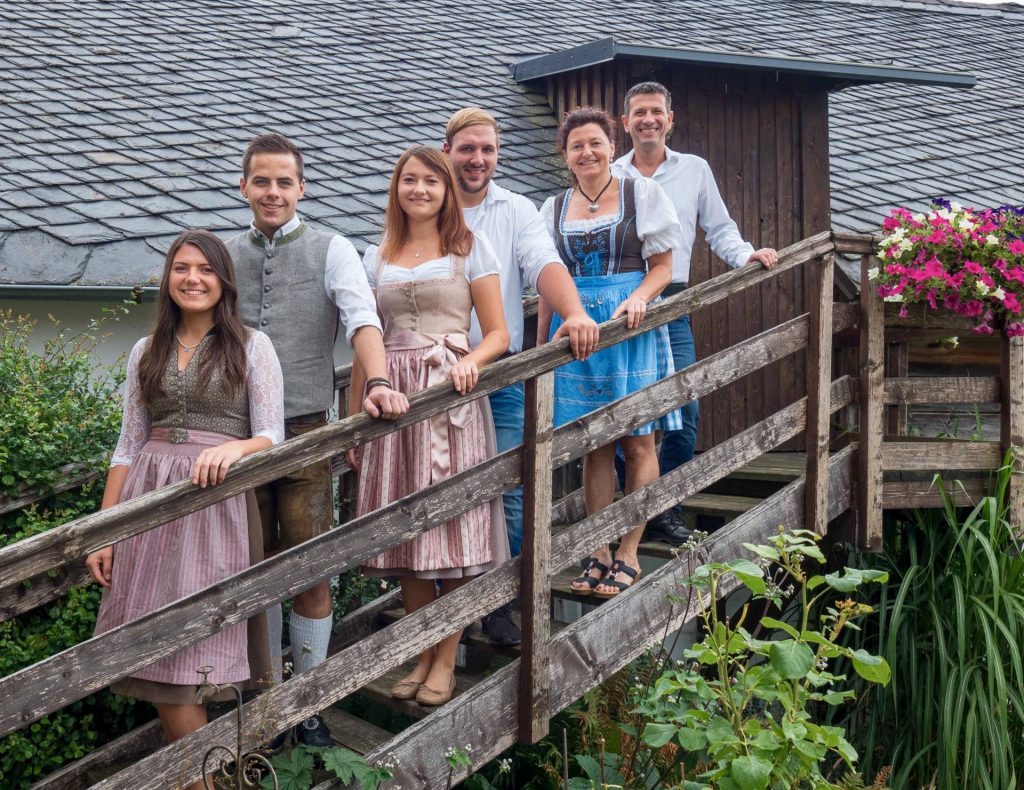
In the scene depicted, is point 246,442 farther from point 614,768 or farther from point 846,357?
point 846,357

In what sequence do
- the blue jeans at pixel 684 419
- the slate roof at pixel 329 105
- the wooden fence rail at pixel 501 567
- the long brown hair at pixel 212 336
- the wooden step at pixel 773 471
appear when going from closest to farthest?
the wooden fence rail at pixel 501 567 → the long brown hair at pixel 212 336 → the blue jeans at pixel 684 419 → the wooden step at pixel 773 471 → the slate roof at pixel 329 105

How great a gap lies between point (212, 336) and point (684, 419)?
6.85ft

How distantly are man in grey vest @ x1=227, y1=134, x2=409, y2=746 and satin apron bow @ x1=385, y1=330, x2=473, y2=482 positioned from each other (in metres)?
0.21

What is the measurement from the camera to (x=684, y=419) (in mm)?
4664

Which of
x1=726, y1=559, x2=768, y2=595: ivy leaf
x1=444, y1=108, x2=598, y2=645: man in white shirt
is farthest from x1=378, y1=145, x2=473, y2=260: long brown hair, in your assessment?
x1=726, y1=559, x2=768, y2=595: ivy leaf

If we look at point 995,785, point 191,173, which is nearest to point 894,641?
point 995,785

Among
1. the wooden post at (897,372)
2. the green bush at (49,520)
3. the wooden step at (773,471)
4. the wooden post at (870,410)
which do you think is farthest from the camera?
the wooden step at (773,471)

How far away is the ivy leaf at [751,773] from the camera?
2.84m

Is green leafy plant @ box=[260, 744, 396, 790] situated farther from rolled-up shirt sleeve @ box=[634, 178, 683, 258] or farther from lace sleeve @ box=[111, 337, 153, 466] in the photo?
rolled-up shirt sleeve @ box=[634, 178, 683, 258]

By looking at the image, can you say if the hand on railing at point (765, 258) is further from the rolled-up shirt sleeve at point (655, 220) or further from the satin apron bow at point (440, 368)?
the satin apron bow at point (440, 368)

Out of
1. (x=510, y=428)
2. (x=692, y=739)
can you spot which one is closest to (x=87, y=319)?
(x=510, y=428)

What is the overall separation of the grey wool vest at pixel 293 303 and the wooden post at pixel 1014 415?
Answer: 9.48 feet

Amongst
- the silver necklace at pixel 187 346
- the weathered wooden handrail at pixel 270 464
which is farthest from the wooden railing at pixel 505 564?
the silver necklace at pixel 187 346

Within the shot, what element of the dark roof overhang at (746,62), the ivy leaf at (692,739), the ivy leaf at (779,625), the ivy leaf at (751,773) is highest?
the dark roof overhang at (746,62)
